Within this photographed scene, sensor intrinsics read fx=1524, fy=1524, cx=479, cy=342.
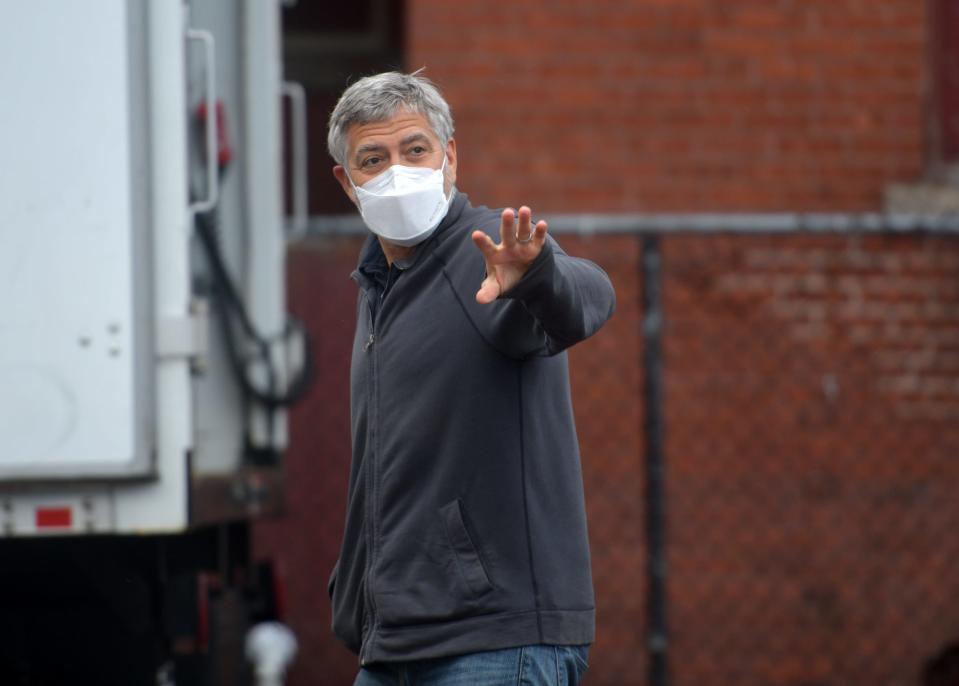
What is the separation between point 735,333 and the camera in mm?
6840

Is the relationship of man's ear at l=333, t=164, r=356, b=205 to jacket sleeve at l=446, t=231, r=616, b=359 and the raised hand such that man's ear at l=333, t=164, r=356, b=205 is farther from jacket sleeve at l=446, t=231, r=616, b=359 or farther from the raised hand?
the raised hand

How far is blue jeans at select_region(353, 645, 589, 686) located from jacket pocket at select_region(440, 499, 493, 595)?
0.42 ft

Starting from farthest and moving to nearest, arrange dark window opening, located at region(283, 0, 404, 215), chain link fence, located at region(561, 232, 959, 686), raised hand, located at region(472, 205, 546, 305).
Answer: dark window opening, located at region(283, 0, 404, 215) < chain link fence, located at region(561, 232, 959, 686) < raised hand, located at region(472, 205, 546, 305)

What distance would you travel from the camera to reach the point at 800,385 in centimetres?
680

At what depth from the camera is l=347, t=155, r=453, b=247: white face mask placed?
2.88m

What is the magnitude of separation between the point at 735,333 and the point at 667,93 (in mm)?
1168

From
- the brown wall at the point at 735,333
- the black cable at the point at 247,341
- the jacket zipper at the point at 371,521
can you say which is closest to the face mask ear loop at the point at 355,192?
the jacket zipper at the point at 371,521

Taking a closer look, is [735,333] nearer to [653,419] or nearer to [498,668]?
[653,419]

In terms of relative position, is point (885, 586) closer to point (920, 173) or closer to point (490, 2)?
point (920, 173)

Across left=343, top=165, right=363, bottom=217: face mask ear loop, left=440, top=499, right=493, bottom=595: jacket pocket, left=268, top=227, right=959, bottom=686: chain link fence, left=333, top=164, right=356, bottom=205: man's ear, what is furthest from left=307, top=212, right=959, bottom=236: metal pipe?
left=440, top=499, right=493, bottom=595: jacket pocket

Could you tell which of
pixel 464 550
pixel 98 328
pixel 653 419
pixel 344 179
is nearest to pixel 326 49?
pixel 653 419

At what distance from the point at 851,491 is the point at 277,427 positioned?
114 inches

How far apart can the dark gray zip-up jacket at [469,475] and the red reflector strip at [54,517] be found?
4.35ft

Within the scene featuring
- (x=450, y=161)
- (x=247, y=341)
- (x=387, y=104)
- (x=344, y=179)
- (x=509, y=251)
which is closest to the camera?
(x=509, y=251)
